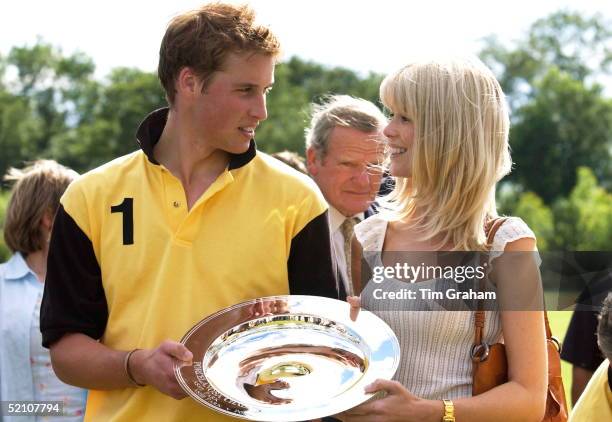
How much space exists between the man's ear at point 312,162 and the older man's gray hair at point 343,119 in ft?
0.06

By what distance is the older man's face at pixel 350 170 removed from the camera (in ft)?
15.4

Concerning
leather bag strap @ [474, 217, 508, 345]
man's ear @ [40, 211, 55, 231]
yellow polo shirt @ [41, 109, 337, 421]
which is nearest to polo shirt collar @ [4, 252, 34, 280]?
man's ear @ [40, 211, 55, 231]

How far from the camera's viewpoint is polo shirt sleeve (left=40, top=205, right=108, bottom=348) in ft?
10.6

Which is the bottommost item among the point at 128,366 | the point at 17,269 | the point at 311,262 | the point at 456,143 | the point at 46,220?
the point at 17,269

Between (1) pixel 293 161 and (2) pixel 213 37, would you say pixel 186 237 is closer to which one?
(2) pixel 213 37

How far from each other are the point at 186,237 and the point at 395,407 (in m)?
0.82

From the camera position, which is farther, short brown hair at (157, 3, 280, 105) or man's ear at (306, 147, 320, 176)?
man's ear at (306, 147, 320, 176)

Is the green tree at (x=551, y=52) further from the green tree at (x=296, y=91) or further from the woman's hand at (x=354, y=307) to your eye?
the woman's hand at (x=354, y=307)

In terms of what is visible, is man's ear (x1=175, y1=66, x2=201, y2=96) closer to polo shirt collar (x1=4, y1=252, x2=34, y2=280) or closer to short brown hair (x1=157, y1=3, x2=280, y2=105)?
short brown hair (x1=157, y1=3, x2=280, y2=105)

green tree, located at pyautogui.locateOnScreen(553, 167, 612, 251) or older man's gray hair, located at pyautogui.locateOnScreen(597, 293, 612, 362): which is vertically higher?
older man's gray hair, located at pyautogui.locateOnScreen(597, 293, 612, 362)

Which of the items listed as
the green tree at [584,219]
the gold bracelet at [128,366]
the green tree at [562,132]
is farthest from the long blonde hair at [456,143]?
the green tree at [562,132]

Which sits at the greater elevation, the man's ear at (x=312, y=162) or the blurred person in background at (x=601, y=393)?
the man's ear at (x=312, y=162)

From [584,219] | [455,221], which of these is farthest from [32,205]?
[584,219]

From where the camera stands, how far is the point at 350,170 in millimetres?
4738
